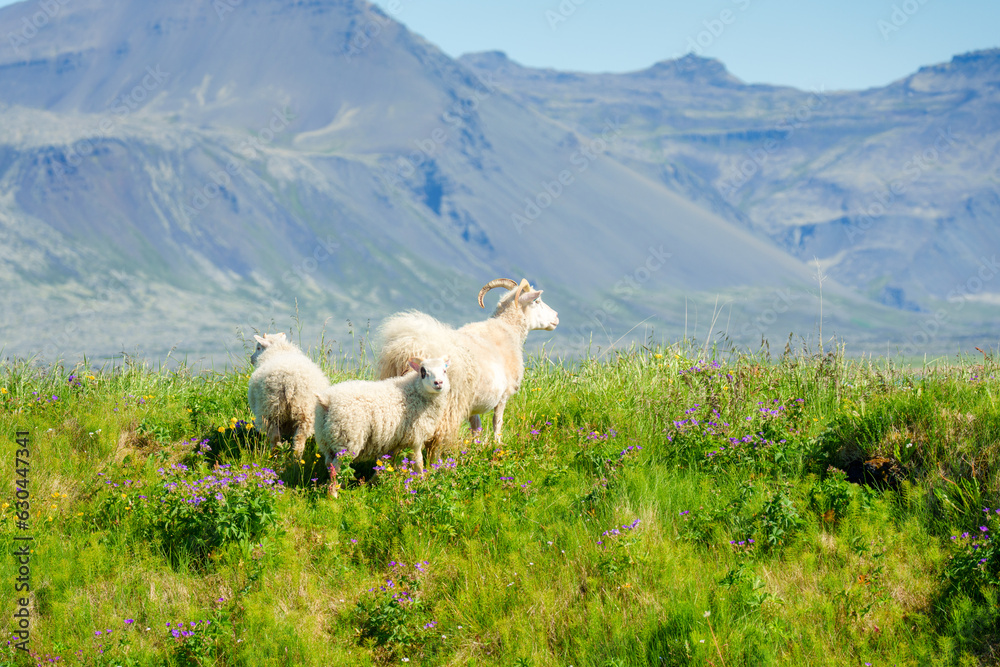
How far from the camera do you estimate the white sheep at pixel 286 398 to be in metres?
7.65

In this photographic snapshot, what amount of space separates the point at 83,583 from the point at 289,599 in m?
1.55

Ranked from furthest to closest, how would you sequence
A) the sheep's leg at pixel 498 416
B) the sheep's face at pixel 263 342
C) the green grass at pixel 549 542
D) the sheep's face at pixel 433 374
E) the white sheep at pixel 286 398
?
the sheep's face at pixel 263 342
the sheep's leg at pixel 498 416
the white sheep at pixel 286 398
the sheep's face at pixel 433 374
the green grass at pixel 549 542

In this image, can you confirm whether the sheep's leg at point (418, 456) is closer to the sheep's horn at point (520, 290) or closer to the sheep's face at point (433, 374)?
the sheep's face at point (433, 374)

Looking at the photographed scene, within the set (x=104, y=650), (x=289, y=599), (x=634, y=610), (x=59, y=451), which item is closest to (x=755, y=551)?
(x=634, y=610)

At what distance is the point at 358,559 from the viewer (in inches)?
259

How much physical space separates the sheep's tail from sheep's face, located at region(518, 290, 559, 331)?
3.68 feet

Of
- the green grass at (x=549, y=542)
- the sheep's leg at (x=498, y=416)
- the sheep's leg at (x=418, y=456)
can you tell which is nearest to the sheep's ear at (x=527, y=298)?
the sheep's leg at (x=498, y=416)

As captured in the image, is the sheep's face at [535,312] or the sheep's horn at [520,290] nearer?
the sheep's horn at [520,290]

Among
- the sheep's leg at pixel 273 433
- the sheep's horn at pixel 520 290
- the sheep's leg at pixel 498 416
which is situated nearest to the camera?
the sheep's leg at pixel 273 433

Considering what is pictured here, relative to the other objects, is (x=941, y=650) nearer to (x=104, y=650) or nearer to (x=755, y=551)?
(x=755, y=551)

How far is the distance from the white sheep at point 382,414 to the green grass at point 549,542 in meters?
0.28

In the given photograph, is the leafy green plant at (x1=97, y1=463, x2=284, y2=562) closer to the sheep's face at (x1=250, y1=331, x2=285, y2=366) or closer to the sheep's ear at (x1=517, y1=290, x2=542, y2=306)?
the sheep's face at (x1=250, y1=331, x2=285, y2=366)

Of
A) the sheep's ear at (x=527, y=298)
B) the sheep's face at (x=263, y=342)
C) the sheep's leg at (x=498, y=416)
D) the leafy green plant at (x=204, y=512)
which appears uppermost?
the sheep's ear at (x=527, y=298)

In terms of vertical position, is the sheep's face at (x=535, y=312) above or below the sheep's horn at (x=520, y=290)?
below
